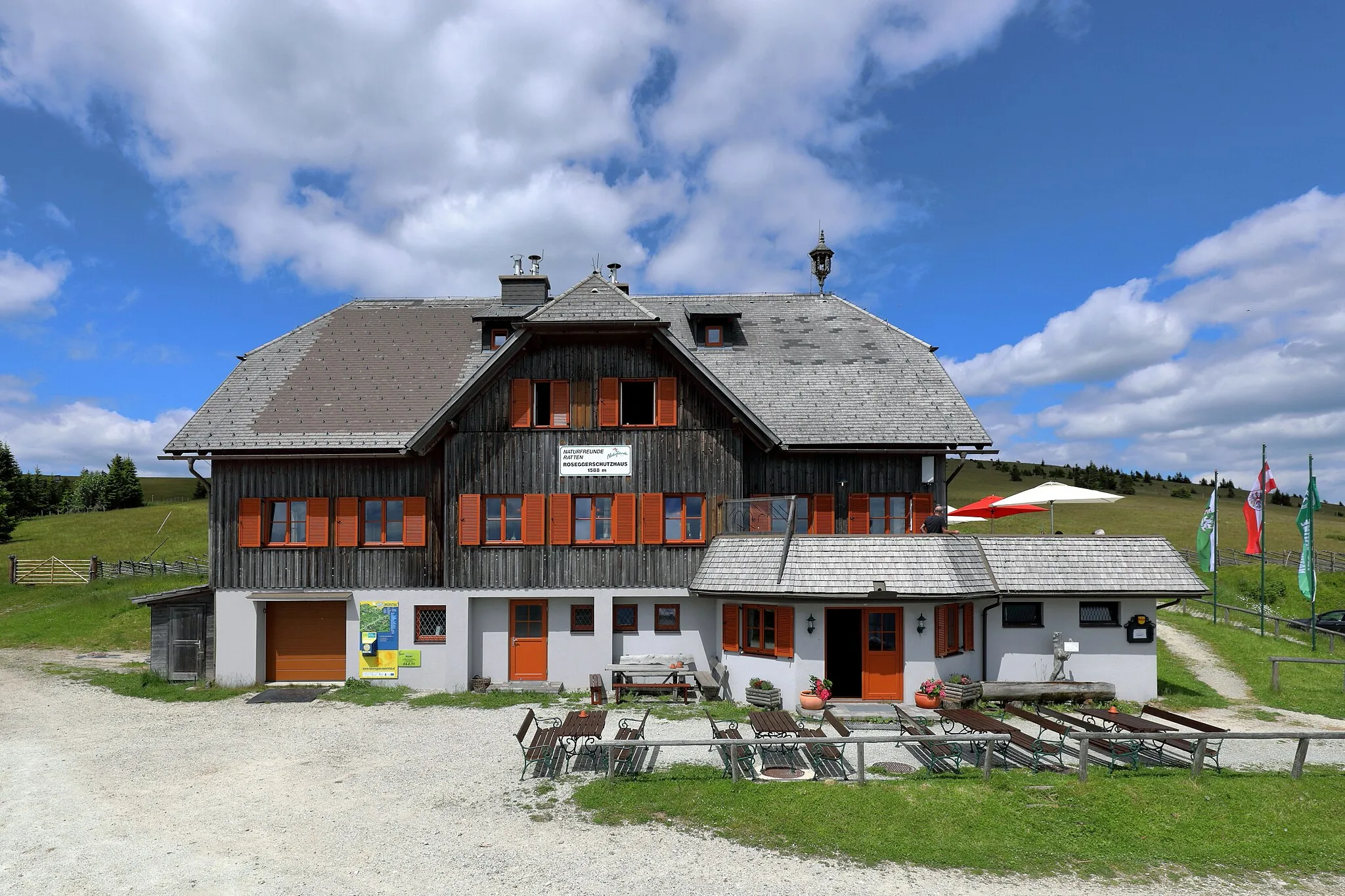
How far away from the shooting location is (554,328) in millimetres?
18891

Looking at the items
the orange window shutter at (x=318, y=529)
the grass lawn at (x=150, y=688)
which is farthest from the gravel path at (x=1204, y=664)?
the grass lawn at (x=150, y=688)

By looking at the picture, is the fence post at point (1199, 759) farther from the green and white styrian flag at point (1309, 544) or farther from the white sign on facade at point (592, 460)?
the green and white styrian flag at point (1309, 544)

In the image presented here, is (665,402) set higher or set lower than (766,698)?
higher

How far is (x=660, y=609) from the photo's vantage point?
19375 millimetres

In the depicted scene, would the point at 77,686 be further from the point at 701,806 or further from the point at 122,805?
the point at 701,806

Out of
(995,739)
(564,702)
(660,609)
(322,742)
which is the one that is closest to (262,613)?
(322,742)

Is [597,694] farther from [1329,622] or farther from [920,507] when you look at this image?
[1329,622]

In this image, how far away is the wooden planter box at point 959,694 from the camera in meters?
16.0

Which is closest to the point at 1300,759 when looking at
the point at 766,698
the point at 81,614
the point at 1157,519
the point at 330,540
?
the point at 766,698

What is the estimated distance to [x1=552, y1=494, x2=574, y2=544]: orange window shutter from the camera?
757 inches

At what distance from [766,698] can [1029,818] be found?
7035 mm

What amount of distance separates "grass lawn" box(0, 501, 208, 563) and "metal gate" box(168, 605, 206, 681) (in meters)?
26.5

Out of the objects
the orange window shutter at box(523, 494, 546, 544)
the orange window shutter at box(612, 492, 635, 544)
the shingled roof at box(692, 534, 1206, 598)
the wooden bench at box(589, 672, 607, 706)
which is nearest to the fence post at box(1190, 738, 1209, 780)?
the shingled roof at box(692, 534, 1206, 598)

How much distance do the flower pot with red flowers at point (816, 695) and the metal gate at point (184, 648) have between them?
16.2 meters
